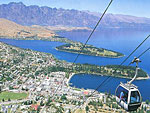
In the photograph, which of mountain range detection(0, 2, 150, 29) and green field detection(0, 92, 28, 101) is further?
mountain range detection(0, 2, 150, 29)

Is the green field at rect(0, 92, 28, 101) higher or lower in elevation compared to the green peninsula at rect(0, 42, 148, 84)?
lower

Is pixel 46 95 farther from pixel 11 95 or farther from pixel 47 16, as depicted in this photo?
pixel 47 16

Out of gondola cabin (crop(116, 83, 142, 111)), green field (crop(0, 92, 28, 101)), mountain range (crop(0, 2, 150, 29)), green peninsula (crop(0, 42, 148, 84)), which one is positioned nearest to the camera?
gondola cabin (crop(116, 83, 142, 111))

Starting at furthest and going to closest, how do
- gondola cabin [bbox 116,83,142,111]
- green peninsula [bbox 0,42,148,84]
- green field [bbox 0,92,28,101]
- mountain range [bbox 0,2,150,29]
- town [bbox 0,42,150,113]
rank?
mountain range [bbox 0,2,150,29] < green peninsula [bbox 0,42,148,84] < green field [bbox 0,92,28,101] < town [bbox 0,42,150,113] < gondola cabin [bbox 116,83,142,111]

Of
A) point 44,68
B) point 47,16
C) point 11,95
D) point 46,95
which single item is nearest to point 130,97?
point 46,95

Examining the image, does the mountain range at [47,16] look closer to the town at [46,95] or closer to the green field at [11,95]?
the town at [46,95]

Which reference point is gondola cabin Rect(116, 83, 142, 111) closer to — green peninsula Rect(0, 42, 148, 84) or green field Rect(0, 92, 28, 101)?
green field Rect(0, 92, 28, 101)

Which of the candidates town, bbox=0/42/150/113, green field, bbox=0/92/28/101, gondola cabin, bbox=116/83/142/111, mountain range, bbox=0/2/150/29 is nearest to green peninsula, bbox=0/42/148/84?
town, bbox=0/42/150/113

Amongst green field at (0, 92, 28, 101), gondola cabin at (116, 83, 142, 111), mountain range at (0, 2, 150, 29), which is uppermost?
mountain range at (0, 2, 150, 29)
